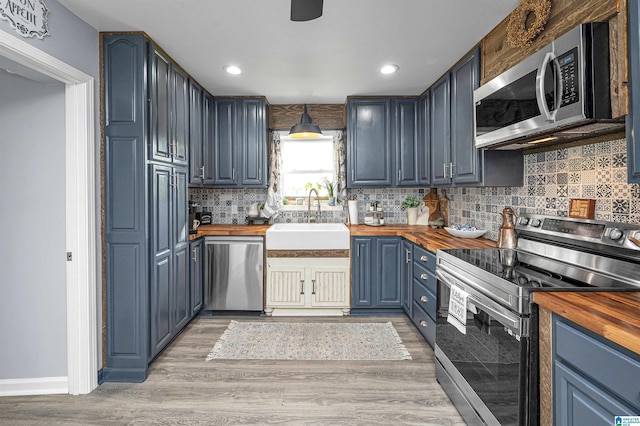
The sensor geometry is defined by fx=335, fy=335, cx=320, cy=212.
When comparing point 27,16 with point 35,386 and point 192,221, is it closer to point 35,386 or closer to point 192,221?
point 192,221

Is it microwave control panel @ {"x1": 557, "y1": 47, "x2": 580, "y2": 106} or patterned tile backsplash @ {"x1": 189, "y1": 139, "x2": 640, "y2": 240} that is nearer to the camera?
microwave control panel @ {"x1": 557, "y1": 47, "x2": 580, "y2": 106}

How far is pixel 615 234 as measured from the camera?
5.18 ft

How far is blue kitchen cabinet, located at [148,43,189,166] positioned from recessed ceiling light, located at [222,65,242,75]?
1.29ft

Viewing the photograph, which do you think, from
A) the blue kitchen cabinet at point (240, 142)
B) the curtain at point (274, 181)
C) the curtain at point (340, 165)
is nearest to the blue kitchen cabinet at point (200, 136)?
the blue kitchen cabinet at point (240, 142)

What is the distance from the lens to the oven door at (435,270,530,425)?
1.33 m

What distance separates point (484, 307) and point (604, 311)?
1.80ft

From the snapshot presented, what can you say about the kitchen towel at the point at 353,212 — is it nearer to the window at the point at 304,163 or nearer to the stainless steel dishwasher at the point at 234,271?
the window at the point at 304,163

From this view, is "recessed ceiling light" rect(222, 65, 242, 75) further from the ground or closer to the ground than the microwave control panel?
further from the ground

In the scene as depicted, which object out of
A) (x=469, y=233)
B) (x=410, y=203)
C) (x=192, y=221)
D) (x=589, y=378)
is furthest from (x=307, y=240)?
(x=589, y=378)

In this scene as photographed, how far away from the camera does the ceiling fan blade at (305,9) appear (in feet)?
4.38

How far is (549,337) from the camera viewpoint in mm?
1255

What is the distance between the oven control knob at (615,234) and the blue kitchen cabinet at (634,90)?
0.45 meters

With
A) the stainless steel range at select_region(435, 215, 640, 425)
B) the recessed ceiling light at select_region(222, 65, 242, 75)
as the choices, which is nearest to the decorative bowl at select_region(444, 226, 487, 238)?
the stainless steel range at select_region(435, 215, 640, 425)

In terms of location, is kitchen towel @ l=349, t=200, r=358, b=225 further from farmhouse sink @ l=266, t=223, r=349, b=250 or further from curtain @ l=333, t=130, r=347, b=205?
farmhouse sink @ l=266, t=223, r=349, b=250
